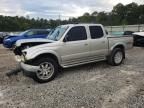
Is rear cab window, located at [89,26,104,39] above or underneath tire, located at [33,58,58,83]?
above

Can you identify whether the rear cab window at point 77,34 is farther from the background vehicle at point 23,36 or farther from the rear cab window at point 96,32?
the background vehicle at point 23,36

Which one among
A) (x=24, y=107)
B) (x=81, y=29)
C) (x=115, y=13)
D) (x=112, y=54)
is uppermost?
(x=115, y=13)

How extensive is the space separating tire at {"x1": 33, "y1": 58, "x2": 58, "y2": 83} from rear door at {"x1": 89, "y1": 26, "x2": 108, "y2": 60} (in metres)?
1.72

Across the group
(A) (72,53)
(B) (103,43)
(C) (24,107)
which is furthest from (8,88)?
(B) (103,43)

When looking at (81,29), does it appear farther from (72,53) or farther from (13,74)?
(13,74)

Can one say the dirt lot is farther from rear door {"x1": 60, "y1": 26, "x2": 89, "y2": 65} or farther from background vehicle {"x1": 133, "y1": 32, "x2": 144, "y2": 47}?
background vehicle {"x1": 133, "y1": 32, "x2": 144, "y2": 47}

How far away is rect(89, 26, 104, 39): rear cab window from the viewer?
7.74m

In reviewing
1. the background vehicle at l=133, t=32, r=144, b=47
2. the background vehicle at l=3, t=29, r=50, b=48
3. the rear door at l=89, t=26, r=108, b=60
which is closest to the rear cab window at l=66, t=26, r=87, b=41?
the rear door at l=89, t=26, r=108, b=60

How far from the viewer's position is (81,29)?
7465 millimetres

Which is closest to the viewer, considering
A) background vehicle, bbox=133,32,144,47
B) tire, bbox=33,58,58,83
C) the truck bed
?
tire, bbox=33,58,58,83

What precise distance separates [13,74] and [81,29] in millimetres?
2952

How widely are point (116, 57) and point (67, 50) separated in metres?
2.64

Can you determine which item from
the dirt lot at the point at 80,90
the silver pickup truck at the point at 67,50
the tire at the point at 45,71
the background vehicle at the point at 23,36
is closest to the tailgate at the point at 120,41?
the silver pickup truck at the point at 67,50

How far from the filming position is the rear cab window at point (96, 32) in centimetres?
774
